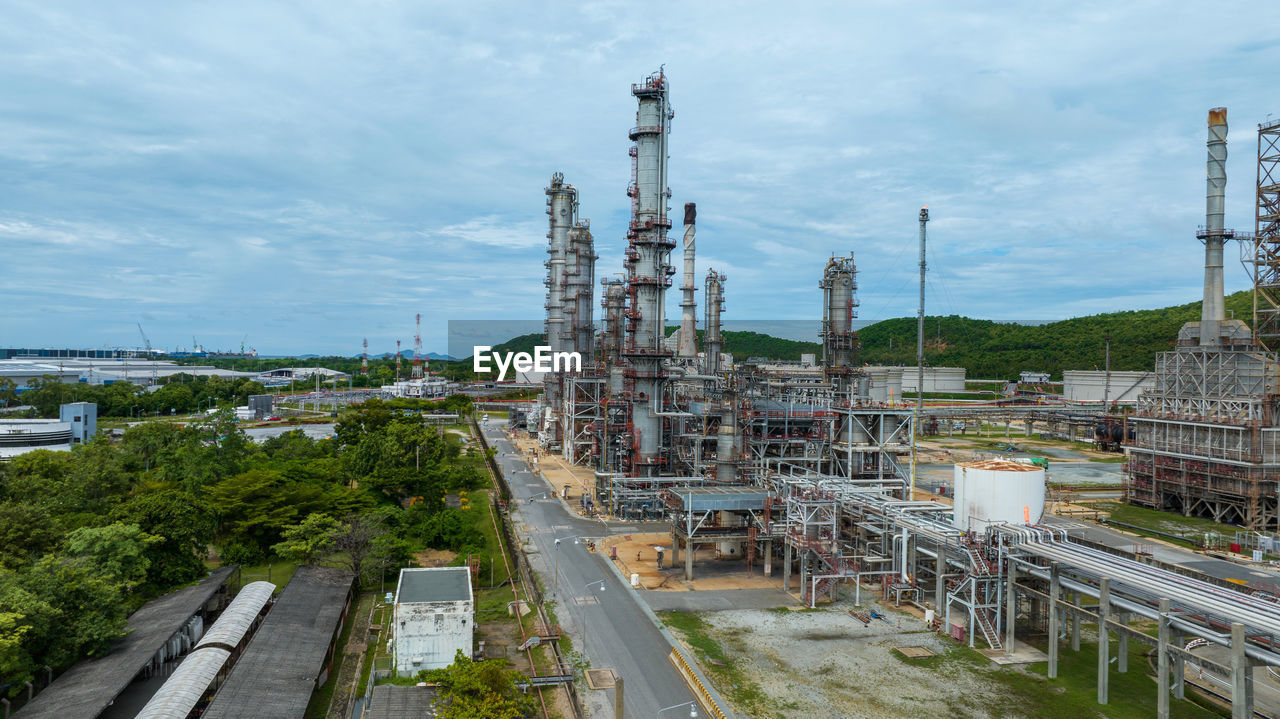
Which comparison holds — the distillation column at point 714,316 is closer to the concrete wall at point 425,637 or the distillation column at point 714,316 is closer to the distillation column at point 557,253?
the distillation column at point 557,253

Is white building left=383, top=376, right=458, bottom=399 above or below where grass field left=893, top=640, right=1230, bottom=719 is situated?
above

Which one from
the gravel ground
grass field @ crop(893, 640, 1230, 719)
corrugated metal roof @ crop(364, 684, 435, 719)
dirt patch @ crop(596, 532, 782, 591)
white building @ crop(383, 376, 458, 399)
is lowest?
dirt patch @ crop(596, 532, 782, 591)

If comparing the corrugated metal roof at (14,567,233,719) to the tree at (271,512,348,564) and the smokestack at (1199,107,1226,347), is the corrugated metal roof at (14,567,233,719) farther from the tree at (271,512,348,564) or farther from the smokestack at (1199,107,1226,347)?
the smokestack at (1199,107,1226,347)

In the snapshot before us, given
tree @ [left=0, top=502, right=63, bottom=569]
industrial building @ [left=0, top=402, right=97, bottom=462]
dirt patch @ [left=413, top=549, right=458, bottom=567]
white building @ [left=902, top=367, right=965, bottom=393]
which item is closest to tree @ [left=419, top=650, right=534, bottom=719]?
dirt patch @ [left=413, top=549, right=458, bottom=567]

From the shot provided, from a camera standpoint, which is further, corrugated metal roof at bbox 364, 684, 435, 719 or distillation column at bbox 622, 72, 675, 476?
distillation column at bbox 622, 72, 675, 476

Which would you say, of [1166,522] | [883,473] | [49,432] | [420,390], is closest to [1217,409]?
[1166,522]

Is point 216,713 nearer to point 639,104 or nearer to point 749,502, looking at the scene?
point 749,502

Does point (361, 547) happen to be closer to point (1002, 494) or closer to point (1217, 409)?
point (1002, 494)

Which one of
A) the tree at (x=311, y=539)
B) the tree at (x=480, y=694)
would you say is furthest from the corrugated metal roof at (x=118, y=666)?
the tree at (x=480, y=694)
